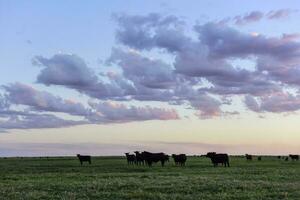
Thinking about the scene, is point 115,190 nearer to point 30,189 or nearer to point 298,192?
point 30,189

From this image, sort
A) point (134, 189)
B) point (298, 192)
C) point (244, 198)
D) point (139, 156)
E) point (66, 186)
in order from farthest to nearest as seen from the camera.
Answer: point (139, 156)
point (66, 186)
point (134, 189)
point (298, 192)
point (244, 198)

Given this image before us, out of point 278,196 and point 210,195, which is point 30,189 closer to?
point 210,195

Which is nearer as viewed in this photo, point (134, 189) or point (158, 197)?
point (158, 197)

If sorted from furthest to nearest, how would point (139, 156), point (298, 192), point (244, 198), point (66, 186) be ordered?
point (139, 156), point (66, 186), point (298, 192), point (244, 198)

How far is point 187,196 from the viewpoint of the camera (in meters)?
24.4

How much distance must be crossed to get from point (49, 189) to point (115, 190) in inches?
149


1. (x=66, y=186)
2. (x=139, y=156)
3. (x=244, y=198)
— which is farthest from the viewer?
(x=139, y=156)

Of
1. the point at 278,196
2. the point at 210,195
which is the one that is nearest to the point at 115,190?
the point at 210,195

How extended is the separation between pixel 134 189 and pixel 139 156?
52715 mm

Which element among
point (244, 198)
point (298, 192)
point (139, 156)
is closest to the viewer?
point (244, 198)

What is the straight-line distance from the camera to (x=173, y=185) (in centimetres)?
3009

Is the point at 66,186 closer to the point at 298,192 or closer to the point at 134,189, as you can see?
the point at 134,189

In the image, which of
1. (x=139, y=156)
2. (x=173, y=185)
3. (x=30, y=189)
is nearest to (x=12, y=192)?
(x=30, y=189)

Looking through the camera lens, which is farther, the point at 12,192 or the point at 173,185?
the point at 173,185
